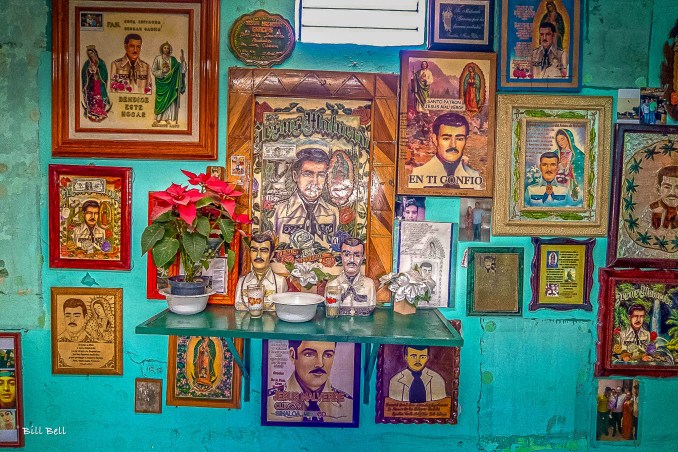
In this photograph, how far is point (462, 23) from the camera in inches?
81.3

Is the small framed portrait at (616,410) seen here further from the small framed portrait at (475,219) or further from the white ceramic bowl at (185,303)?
the white ceramic bowl at (185,303)

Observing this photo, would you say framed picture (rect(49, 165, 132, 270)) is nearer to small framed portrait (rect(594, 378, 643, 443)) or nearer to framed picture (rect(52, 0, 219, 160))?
framed picture (rect(52, 0, 219, 160))

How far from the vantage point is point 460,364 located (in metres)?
2.14

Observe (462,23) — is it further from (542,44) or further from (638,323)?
(638,323)

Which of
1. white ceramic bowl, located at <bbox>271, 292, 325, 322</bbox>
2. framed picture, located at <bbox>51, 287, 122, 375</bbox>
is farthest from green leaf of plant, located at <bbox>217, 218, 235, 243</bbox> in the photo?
framed picture, located at <bbox>51, 287, 122, 375</bbox>

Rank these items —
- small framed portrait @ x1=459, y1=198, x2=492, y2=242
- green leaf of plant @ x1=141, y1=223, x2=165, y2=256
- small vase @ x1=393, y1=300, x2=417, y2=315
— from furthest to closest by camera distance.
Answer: small framed portrait @ x1=459, y1=198, x2=492, y2=242
small vase @ x1=393, y1=300, x2=417, y2=315
green leaf of plant @ x1=141, y1=223, x2=165, y2=256

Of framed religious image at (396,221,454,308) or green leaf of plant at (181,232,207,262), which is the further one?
framed religious image at (396,221,454,308)

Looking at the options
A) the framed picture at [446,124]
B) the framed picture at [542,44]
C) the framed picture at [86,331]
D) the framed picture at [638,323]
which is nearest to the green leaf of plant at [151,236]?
the framed picture at [86,331]

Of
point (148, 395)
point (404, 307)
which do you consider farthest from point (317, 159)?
point (148, 395)

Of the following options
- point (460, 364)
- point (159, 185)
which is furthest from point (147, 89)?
point (460, 364)

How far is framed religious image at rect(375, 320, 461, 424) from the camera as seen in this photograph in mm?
2143

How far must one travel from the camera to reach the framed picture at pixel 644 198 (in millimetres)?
2072

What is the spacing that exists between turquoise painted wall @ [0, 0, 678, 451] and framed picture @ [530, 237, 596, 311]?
4 cm

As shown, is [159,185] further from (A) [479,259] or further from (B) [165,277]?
(A) [479,259]
